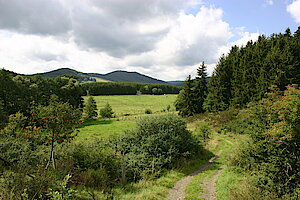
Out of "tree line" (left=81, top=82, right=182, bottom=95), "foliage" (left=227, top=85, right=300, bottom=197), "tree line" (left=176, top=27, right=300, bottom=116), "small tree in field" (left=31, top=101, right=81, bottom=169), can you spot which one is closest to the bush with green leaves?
"small tree in field" (left=31, top=101, right=81, bottom=169)

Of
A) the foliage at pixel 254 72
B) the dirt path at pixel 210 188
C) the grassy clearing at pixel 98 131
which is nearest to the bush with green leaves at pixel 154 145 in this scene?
the dirt path at pixel 210 188

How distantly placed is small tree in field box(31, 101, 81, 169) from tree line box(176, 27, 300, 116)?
83.2 feet

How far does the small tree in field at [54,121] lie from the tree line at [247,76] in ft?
83.2

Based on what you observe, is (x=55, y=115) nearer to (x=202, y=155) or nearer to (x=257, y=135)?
(x=257, y=135)

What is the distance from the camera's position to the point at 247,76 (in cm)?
3195

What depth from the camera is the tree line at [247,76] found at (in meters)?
27.2

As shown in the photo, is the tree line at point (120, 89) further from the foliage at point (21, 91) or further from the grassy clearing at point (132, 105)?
the foliage at point (21, 91)

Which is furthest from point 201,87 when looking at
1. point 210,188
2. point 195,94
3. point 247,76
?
point 210,188

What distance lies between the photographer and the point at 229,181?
10.1m

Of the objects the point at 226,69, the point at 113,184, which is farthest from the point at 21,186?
the point at 226,69

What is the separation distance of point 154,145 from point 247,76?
26638mm

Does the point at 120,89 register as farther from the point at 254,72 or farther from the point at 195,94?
the point at 254,72

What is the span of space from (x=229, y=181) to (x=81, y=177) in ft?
27.2

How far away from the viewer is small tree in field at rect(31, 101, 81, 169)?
9570mm
